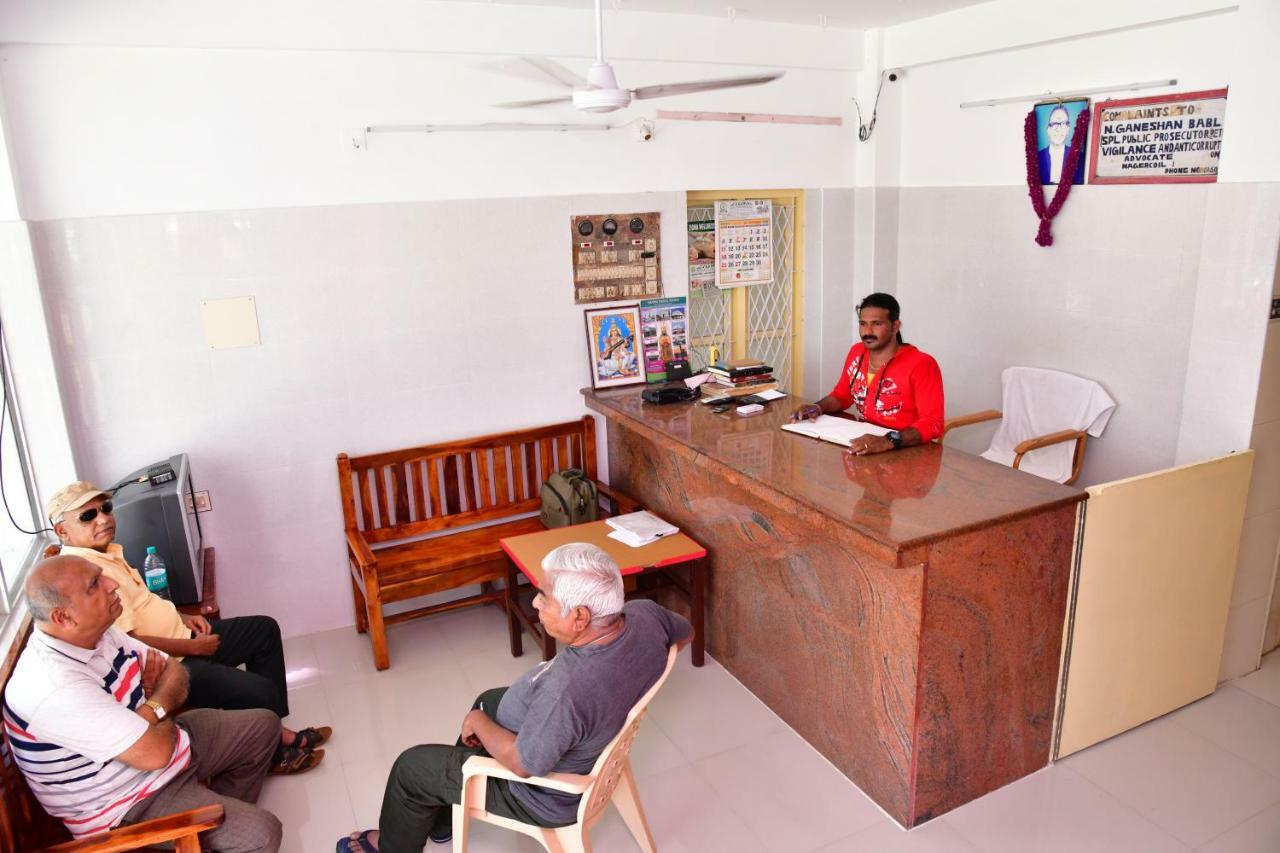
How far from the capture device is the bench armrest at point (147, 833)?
7.41ft

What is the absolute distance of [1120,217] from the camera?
423 cm

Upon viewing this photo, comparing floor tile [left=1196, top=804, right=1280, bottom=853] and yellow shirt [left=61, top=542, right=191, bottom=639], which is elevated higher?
yellow shirt [left=61, top=542, right=191, bottom=639]

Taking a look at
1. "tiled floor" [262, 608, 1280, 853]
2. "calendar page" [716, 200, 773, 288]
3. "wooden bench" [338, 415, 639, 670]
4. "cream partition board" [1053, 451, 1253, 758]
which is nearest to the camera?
"tiled floor" [262, 608, 1280, 853]

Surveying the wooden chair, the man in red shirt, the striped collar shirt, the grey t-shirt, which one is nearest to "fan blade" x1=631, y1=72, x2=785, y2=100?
the man in red shirt

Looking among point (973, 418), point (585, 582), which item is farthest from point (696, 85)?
point (973, 418)

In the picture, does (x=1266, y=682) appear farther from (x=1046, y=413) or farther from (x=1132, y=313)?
(x=1132, y=313)

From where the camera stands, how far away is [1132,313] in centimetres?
424

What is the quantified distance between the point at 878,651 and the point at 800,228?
121 inches

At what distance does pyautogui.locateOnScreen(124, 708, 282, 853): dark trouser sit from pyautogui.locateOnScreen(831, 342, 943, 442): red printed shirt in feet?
8.78

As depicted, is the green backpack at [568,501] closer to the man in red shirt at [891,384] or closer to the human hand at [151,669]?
the man in red shirt at [891,384]

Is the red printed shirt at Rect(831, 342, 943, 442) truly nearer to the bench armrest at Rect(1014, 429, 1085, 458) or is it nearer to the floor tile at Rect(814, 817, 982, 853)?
the bench armrest at Rect(1014, 429, 1085, 458)

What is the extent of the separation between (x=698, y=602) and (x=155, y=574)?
215 cm

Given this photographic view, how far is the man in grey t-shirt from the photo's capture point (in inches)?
93.0

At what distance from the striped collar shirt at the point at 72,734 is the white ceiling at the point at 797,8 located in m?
3.22
